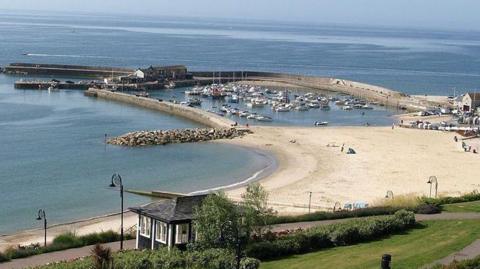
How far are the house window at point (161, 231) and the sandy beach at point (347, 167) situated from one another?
763 cm

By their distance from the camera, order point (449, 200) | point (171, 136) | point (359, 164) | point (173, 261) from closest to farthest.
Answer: point (173, 261), point (449, 200), point (359, 164), point (171, 136)

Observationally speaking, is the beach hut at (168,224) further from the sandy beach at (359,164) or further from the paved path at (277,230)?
the sandy beach at (359,164)

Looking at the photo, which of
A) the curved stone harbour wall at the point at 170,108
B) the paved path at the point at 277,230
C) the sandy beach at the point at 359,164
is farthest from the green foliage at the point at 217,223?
the curved stone harbour wall at the point at 170,108

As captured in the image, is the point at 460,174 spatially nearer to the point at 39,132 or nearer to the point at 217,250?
the point at 217,250

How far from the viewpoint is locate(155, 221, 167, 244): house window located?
70.7ft

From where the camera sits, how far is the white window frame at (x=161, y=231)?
21.5 metres

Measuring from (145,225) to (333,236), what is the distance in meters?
5.51

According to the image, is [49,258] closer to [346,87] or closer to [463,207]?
[463,207]

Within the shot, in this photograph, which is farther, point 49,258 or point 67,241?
point 67,241

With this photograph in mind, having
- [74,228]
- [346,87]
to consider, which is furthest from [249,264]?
[346,87]

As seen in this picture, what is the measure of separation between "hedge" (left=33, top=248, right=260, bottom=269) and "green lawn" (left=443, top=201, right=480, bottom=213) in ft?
33.6

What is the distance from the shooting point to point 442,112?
71438 mm

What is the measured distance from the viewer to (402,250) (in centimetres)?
2025

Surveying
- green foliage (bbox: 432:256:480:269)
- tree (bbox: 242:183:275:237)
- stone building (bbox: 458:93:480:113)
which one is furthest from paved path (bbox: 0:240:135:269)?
stone building (bbox: 458:93:480:113)
